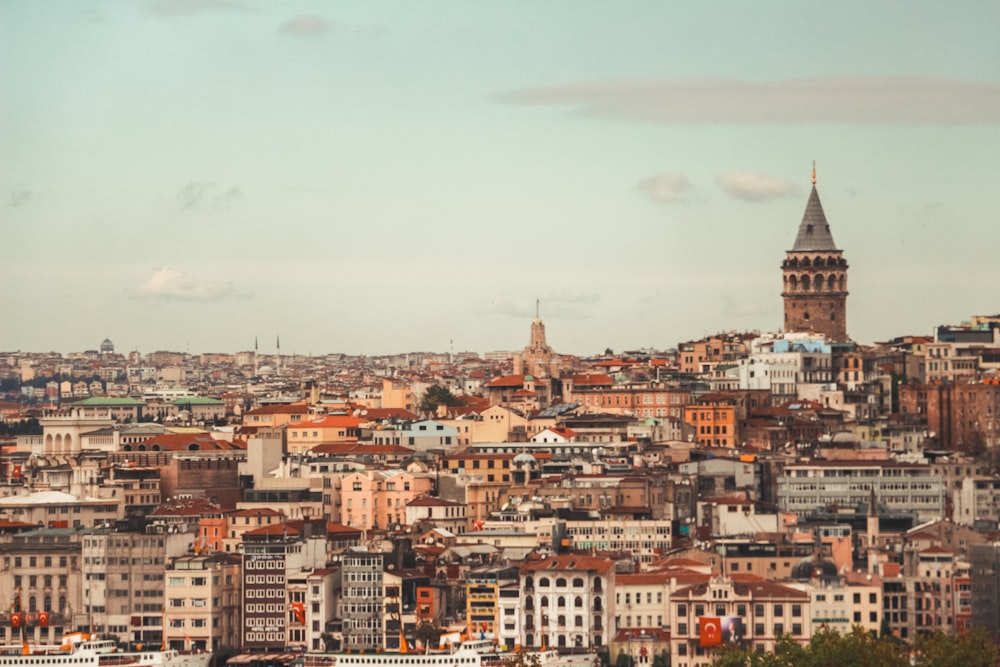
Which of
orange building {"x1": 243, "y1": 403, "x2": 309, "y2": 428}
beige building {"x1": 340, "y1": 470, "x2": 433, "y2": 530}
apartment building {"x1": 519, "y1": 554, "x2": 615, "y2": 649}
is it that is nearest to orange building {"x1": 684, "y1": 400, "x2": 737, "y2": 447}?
beige building {"x1": 340, "y1": 470, "x2": 433, "y2": 530}

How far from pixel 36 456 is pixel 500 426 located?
1480 centimetres

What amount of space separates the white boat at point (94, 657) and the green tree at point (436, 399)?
43313 millimetres

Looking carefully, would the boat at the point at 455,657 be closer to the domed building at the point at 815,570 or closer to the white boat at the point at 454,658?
the white boat at the point at 454,658

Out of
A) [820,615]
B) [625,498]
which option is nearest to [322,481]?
[625,498]

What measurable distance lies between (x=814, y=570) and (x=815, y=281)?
44737 mm

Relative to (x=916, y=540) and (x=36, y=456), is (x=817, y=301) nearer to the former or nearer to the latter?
(x=36, y=456)

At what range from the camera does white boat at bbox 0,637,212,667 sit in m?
66.6

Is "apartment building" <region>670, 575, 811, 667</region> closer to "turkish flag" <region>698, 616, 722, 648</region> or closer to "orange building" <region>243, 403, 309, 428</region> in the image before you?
"turkish flag" <region>698, 616, 722, 648</region>

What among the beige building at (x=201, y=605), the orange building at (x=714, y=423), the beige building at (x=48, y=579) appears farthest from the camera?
the orange building at (x=714, y=423)

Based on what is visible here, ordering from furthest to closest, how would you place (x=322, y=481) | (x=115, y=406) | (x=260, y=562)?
(x=115, y=406), (x=322, y=481), (x=260, y=562)

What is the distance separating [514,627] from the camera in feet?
216

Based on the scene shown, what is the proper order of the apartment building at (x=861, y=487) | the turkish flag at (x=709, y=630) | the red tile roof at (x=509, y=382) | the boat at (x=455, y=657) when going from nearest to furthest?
the boat at (x=455, y=657), the turkish flag at (x=709, y=630), the apartment building at (x=861, y=487), the red tile roof at (x=509, y=382)

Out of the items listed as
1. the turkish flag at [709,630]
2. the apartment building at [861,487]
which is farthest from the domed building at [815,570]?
the apartment building at [861,487]

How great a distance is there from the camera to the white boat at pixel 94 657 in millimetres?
66625
